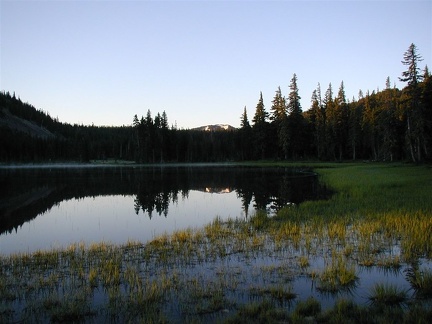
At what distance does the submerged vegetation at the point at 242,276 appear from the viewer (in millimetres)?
6980

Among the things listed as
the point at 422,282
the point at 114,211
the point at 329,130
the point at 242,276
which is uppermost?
the point at 329,130

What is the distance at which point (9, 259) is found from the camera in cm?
1140

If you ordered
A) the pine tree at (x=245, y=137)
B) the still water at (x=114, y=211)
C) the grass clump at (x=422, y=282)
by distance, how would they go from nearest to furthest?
the grass clump at (x=422, y=282)
the still water at (x=114, y=211)
the pine tree at (x=245, y=137)

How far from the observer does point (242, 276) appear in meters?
9.23

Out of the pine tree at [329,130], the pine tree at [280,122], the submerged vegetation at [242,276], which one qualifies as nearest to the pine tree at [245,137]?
the pine tree at [280,122]

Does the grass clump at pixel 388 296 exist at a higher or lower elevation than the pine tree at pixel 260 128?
lower

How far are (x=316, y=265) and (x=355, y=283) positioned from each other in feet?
5.35

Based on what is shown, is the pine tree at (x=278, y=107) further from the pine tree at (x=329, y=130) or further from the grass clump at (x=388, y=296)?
the grass clump at (x=388, y=296)

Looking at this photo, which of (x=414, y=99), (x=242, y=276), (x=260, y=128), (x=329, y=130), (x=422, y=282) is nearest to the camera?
(x=422, y=282)

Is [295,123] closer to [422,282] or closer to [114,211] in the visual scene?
[114,211]

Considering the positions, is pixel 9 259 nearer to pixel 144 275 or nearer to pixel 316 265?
pixel 144 275

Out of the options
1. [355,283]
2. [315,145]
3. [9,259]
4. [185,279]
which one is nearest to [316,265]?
[355,283]

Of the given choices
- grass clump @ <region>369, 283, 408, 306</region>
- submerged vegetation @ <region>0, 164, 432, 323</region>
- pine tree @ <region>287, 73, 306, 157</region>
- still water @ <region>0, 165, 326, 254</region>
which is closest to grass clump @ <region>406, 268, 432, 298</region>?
submerged vegetation @ <region>0, 164, 432, 323</region>

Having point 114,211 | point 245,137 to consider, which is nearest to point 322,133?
point 245,137
